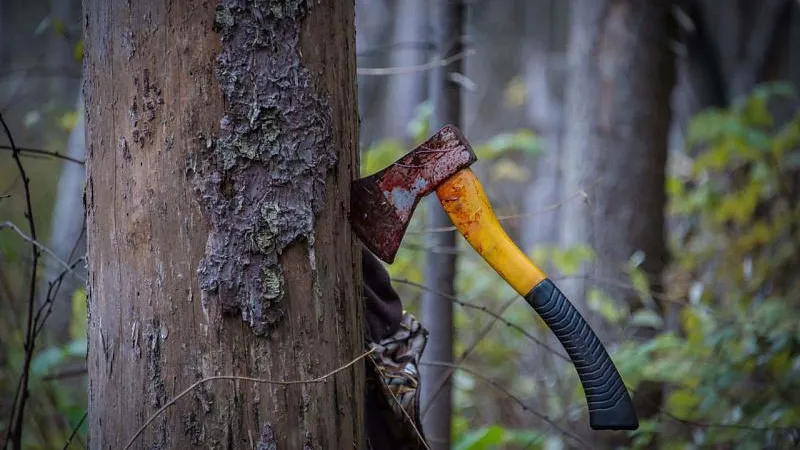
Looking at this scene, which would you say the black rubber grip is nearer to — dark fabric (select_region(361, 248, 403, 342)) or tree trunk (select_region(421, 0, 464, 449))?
dark fabric (select_region(361, 248, 403, 342))

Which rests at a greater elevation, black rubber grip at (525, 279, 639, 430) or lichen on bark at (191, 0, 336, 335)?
lichen on bark at (191, 0, 336, 335)

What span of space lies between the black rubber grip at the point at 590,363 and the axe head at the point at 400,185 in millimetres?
294

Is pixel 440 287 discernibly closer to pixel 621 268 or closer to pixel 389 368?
pixel 389 368

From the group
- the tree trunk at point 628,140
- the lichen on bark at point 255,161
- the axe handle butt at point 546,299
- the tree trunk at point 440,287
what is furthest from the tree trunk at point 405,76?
the lichen on bark at point 255,161

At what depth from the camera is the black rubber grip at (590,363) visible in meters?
1.37

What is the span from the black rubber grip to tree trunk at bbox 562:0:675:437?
8.62ft

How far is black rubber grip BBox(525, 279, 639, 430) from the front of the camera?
137cm

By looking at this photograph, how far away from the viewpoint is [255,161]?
1.21 meters

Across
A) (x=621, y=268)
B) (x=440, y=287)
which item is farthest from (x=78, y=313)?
(x=621, y=268)

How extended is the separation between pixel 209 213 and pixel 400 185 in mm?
393

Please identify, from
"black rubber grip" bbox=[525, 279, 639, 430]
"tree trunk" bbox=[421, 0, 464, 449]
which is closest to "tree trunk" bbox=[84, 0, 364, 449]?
"black rubber grip" bbox=[525, 279, 639, 430]

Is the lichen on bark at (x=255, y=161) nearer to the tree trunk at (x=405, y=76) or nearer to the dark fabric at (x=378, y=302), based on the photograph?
the dark fabric at (x=378, y=302)

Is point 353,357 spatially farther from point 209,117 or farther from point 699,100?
point 699,100

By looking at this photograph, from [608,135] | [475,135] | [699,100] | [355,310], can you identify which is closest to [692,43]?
[699,100]
